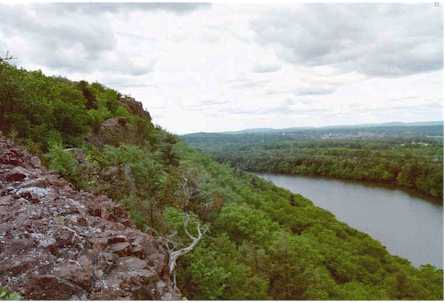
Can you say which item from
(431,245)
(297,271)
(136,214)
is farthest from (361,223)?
(136,214)

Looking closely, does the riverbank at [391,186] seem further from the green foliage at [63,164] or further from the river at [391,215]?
the green foliage at [63,164]

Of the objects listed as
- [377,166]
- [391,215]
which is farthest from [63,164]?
[377,166]

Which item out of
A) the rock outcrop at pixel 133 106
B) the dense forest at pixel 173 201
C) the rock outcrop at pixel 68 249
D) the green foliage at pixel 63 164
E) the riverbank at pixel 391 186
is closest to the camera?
the rock outcrop at pixel 68 249

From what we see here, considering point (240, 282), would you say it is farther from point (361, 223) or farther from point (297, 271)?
point (361, 223)

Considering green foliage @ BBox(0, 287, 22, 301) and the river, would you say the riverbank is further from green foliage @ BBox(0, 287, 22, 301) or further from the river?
green foliage @ BBox(0, 287, 22, 301)

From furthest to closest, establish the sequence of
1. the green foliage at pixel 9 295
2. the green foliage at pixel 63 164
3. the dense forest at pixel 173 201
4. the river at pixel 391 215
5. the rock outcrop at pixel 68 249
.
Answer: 1. the river at pixel 391 215
2. the dense forest at pixel 173 201
3. the green foliage at pixel 63 164
4. the rock outcrop at pixel 68 249
5. the green foliage at pixel 9 295

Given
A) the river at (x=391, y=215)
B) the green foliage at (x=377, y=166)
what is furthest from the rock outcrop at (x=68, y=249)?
the green foliage at (x=377, y=166)
